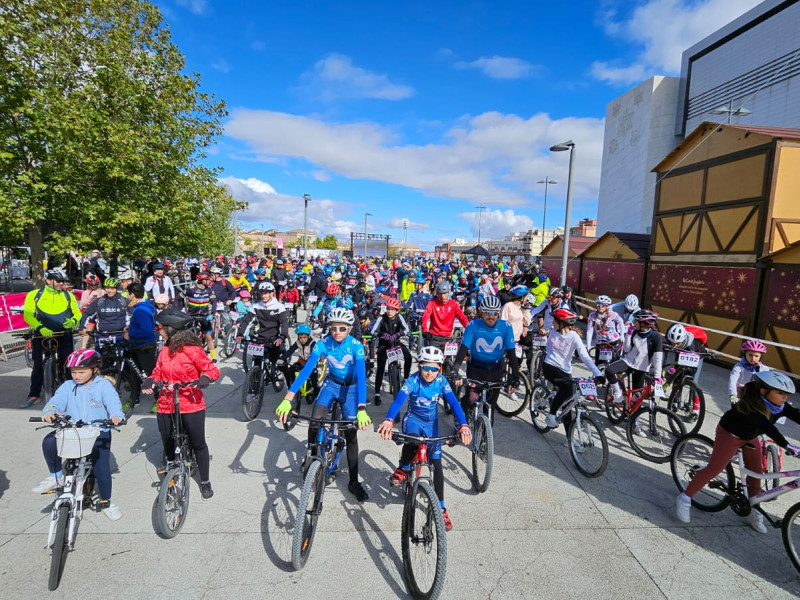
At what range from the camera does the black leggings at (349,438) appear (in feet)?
13.4

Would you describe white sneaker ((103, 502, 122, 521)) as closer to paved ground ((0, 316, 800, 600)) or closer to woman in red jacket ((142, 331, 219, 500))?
paved ground ((0, 316, 800, 600))

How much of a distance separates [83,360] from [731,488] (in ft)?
20.6

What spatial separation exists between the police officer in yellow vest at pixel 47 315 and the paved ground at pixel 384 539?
1.59 meters

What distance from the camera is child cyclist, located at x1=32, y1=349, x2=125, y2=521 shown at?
347cm

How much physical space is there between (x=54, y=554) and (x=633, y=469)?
5924 millimetres

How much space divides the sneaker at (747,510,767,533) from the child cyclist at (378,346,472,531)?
119 inches

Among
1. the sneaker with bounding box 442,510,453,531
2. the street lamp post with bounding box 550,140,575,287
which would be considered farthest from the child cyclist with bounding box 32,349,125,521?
the street lamp post with bounding box 550,140,575,287

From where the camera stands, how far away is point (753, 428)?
3.67 meters

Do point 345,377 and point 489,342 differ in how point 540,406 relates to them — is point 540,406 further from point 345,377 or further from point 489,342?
point 345,377

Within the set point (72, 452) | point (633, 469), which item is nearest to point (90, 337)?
point (72, 452)

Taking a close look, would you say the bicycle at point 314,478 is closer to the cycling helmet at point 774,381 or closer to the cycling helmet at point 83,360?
the cycling helmet at point 83,360

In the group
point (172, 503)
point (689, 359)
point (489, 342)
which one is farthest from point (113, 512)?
point (689, 359)

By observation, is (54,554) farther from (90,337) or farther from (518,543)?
(90,337)

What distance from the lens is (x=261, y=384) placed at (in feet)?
21.3
